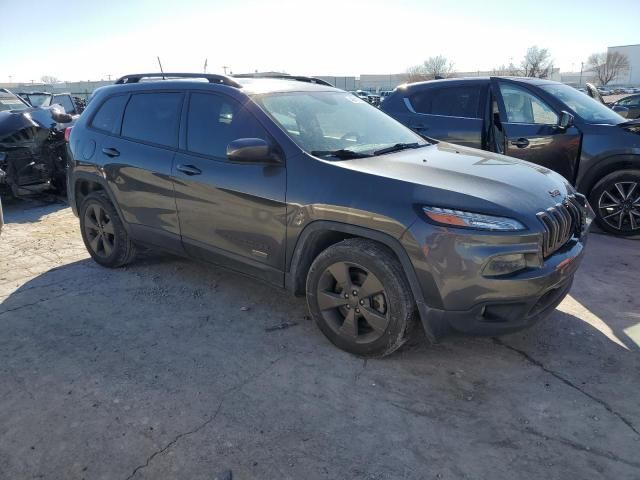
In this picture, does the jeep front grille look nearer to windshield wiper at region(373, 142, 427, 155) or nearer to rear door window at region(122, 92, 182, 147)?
windshield wiper at region(373, 142, 427, 155)

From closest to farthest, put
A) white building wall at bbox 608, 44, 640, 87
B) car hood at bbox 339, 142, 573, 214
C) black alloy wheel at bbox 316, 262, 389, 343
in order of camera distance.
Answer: car hood at bbox 339, 142, 573, 214 < black alloy wheel at bbox 316, 262, 389, 343 < white building wall at bbox 608, 44, 640, 87

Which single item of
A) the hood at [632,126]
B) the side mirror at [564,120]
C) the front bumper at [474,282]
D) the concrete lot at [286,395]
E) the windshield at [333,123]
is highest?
the windshield at [333,123]

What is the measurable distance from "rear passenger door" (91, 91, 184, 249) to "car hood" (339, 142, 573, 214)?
1.66 metres

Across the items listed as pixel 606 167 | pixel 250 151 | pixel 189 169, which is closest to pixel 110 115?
pixel 189 169

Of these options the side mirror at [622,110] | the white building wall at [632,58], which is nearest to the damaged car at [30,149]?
the side mirror at [622,110]

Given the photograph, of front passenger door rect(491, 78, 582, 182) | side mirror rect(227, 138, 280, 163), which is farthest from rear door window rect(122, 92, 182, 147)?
front passenger door rect(491, 78, 582, 182)

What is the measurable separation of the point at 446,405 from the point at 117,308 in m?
2.73

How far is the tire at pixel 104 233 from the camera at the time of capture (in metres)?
4.73

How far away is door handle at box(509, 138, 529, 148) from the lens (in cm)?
595

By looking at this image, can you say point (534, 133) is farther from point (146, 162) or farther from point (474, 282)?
point (146, 162)

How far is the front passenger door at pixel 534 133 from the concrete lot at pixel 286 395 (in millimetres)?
2027

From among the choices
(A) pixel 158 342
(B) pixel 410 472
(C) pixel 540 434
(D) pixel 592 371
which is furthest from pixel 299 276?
(D) pixel 592 371

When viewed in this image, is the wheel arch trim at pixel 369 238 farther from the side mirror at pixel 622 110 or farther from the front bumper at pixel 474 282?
the side mirror at pixel 622 110

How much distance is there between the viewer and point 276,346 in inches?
137
